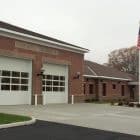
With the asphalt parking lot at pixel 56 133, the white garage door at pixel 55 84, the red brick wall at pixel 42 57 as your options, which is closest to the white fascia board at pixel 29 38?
A: the red brick wall at pixel 42 57

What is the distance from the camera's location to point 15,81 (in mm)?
30031

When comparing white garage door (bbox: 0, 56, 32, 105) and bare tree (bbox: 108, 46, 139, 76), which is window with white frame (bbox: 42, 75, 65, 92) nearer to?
white garage door (bbox: 0, 56, 32, 105)

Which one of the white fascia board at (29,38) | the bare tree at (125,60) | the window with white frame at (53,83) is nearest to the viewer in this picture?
the white fascia board at (29,38)

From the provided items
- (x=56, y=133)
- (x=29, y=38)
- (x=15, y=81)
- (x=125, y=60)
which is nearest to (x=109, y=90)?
(x=29, y=38)

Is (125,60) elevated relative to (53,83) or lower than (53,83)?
elevated

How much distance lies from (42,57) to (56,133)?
1783 centimetres

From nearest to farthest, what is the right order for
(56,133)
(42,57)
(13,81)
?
(56,133) → (13,81) → (42,57)

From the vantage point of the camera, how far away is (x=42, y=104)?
31.9 meters

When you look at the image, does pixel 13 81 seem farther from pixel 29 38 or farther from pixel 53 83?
pixel 53 83

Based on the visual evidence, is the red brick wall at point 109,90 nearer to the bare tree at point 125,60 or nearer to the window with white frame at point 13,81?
the window with white frame at point 13,81

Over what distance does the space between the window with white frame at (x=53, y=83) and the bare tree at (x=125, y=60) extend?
176ft

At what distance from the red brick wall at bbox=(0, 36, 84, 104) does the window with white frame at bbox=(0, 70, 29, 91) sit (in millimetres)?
759

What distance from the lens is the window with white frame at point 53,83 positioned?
33125 mm

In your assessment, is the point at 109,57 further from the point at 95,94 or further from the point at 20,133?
the point at 20,133
